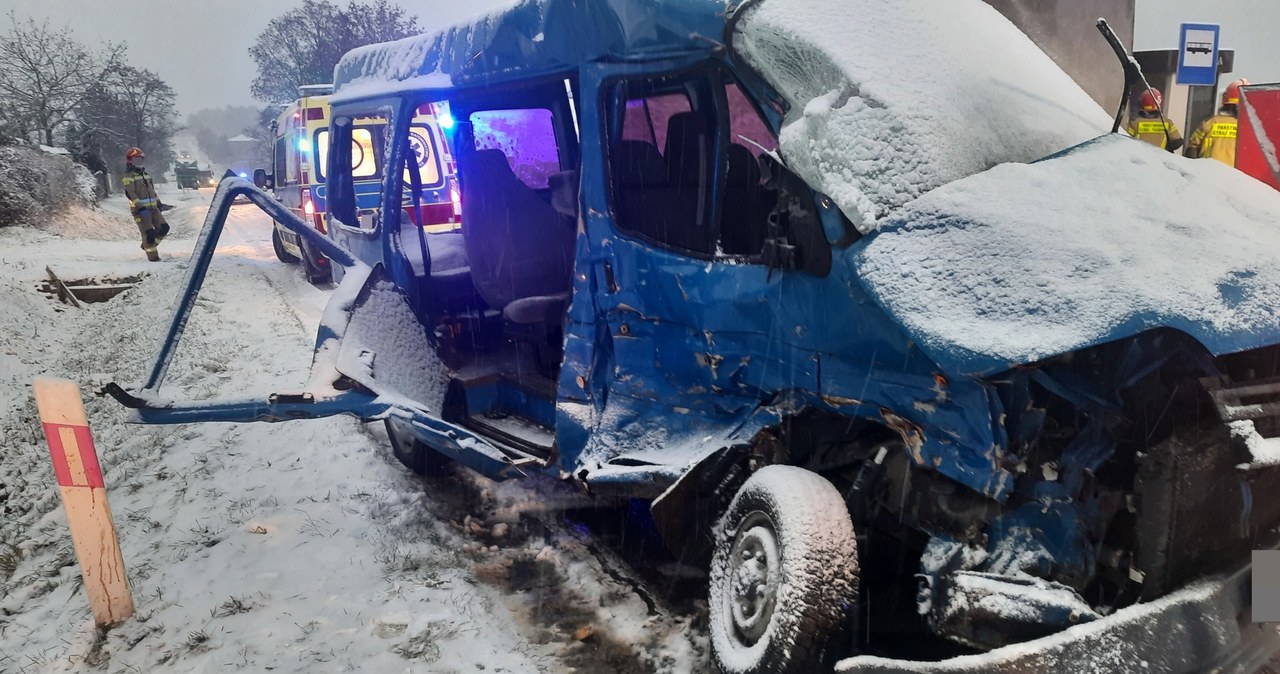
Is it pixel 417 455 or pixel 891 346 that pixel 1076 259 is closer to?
pixel 891 346

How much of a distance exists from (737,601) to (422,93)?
3437 millimetres

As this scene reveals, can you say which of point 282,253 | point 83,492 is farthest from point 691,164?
point 282,253

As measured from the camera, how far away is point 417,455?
5.13m

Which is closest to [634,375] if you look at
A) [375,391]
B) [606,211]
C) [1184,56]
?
[606,211]

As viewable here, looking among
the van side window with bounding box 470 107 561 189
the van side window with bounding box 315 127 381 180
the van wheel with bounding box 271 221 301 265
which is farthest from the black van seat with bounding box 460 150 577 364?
the van wheel with bounding box 271 221 301 265

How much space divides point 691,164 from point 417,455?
9.18 ft

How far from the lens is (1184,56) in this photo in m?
7.51

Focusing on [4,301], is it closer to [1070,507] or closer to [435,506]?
[435,506]

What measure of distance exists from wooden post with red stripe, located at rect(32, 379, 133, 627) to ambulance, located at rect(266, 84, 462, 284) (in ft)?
7.17

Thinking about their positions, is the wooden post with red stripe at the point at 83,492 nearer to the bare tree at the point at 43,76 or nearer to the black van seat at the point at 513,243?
the black van seat at the point at 513,243

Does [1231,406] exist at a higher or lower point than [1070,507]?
higher

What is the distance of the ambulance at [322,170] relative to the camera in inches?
255

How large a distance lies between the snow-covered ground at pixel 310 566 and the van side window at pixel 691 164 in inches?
65.5

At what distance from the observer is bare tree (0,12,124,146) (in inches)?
1197
